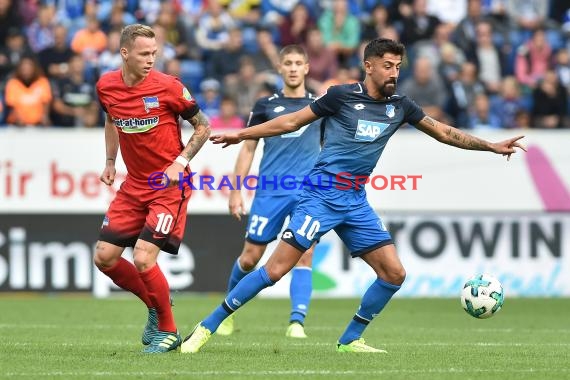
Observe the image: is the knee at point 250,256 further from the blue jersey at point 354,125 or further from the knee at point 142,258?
the knee at point 142,258

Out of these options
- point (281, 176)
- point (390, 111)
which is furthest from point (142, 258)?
point (281, 176)

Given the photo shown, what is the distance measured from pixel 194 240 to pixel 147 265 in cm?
802

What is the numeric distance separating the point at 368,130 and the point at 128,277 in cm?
227

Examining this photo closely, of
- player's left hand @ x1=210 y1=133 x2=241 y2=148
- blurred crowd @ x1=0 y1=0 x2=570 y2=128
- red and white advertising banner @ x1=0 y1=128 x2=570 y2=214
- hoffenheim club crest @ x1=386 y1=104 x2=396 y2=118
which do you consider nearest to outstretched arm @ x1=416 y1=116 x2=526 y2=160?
hoffenheim club crest @ x1=386 y1=104 x2=396 y2=118

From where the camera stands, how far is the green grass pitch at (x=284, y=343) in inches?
324

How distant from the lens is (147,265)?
9.25 metres

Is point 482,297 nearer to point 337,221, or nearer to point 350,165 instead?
point 337,221

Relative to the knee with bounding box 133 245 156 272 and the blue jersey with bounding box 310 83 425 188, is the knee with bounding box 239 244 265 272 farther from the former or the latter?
the knee with bounding box 133 245 156 272

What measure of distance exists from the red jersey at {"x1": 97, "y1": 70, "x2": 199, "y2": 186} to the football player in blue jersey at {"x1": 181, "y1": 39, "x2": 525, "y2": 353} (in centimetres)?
75

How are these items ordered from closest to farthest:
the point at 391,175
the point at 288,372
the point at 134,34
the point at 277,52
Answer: the point at 288,372
the point at 134,34
the point at 391,175
the point at 277,52

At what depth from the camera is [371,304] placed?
9617 millimetres

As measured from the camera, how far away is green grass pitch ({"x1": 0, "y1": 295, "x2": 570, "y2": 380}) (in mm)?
8227

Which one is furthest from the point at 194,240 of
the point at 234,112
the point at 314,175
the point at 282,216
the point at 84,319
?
the point at 314,175

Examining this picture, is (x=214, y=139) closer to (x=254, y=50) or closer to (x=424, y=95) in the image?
(x=424, y=95)
